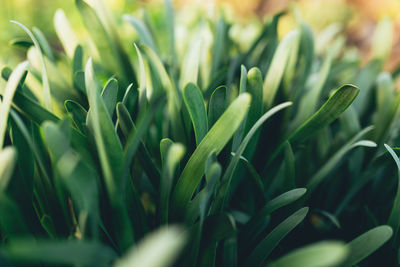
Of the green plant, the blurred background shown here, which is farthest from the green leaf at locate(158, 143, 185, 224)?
the blurred background

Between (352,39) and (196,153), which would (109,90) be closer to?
(196,153)

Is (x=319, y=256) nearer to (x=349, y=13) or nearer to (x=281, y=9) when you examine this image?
(x=281, y=9)

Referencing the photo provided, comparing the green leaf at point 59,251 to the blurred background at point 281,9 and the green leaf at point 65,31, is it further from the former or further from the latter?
the blurred background at point 281,9

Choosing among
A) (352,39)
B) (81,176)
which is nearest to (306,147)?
(81,176)

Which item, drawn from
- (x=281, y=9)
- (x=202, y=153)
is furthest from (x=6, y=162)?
(x=281, y=9)

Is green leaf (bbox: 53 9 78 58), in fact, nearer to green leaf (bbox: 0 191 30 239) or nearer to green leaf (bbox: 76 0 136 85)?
green leaf (bbox: 76 0 136 85)

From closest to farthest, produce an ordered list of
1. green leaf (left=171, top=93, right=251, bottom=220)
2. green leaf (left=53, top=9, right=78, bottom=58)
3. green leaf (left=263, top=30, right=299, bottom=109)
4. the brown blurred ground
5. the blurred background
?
green leaf (left=171, top=93, right=251, bottom=220), green leaf (left=263, top=30, right=299, bottom=109), green leaf (left=53, top=9, right=78, bottom=58), the blurred background, the brown blurred ground

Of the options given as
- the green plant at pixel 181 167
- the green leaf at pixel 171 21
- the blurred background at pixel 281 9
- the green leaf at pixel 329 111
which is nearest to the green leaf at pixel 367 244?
the green plant at pixel 181 167
